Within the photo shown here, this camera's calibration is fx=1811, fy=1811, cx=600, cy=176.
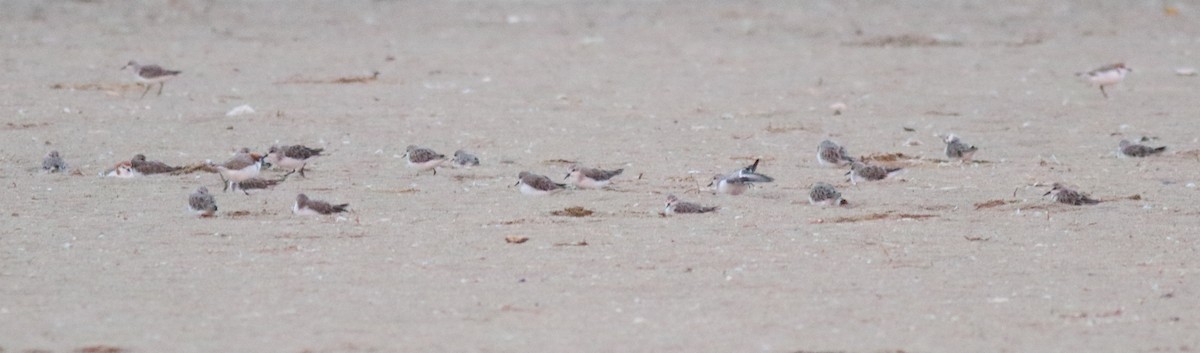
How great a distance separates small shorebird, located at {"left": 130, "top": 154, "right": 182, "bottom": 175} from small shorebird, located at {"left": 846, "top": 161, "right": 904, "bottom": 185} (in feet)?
15.5

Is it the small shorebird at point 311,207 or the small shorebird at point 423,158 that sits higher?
the small shorebird at point 423,158

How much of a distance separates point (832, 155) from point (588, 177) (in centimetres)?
206

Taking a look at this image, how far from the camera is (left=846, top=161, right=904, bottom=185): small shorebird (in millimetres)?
12281

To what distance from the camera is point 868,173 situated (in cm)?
1229

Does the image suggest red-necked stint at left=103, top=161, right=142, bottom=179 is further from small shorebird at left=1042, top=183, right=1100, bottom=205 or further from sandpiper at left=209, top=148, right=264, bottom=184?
small shorebird at left=1042, top=183, right=1100, bottom=205

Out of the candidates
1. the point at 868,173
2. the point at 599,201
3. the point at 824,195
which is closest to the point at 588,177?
the point at 599,201

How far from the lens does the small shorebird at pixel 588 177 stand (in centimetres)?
1181

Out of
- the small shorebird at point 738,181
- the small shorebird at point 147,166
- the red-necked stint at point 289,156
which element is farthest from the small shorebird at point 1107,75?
the small shorebird at point 147,166

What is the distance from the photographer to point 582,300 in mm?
8398

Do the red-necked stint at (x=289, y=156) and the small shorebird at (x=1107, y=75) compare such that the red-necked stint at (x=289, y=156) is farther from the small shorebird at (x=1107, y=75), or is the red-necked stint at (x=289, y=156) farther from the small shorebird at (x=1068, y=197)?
the small shorebird at (x=1107, y=75)

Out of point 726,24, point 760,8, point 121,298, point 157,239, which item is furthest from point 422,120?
point 760,8

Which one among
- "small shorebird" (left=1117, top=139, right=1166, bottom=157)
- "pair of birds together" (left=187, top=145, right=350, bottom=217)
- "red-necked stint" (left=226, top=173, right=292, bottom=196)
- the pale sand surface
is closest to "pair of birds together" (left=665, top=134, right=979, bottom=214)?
the pale sand surface

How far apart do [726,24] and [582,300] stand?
17.2m

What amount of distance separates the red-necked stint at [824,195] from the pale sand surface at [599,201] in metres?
0.07
